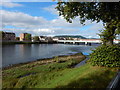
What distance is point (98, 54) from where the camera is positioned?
8.34 meters

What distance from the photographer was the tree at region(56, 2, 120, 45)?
7.60m

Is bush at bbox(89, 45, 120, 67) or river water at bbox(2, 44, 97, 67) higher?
bush at bbox(89, 45, 120, 67)

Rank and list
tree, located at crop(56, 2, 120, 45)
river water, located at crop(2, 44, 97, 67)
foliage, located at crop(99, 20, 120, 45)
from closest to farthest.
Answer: tree, located at crop(56, 2, 120, 45) → foliage, located at crop(99, 20, 120, 45) → river water, located at crop(2, 44, 97, 67)

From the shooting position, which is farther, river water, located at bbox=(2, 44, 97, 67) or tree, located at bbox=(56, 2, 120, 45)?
river water, located at bbox=(2, 44, 97, 67)

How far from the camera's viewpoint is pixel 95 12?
8062mm

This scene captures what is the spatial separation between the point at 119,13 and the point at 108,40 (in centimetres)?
215

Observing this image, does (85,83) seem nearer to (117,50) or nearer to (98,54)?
(98,54)

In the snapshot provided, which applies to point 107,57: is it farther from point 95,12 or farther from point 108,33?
point 95,12

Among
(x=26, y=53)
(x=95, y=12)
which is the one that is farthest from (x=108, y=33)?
(x=26, y=53)

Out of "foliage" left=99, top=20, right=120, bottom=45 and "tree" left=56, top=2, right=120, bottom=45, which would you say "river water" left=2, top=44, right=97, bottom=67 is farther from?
"tree" left=56, top=2, right=120, bottom=45

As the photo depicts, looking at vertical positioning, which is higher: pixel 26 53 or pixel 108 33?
pixel 108 33

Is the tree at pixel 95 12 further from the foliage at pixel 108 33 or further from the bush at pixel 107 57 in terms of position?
the bush at pixel 107 57

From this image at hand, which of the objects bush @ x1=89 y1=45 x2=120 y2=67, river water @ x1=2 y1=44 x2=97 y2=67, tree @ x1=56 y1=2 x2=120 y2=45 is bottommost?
river water @ x1=2 y1=44 x2=97 y2=67

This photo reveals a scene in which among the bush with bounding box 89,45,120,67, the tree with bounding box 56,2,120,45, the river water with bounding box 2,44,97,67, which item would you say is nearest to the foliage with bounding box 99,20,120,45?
the tree with bounding box 56,2,120,45
